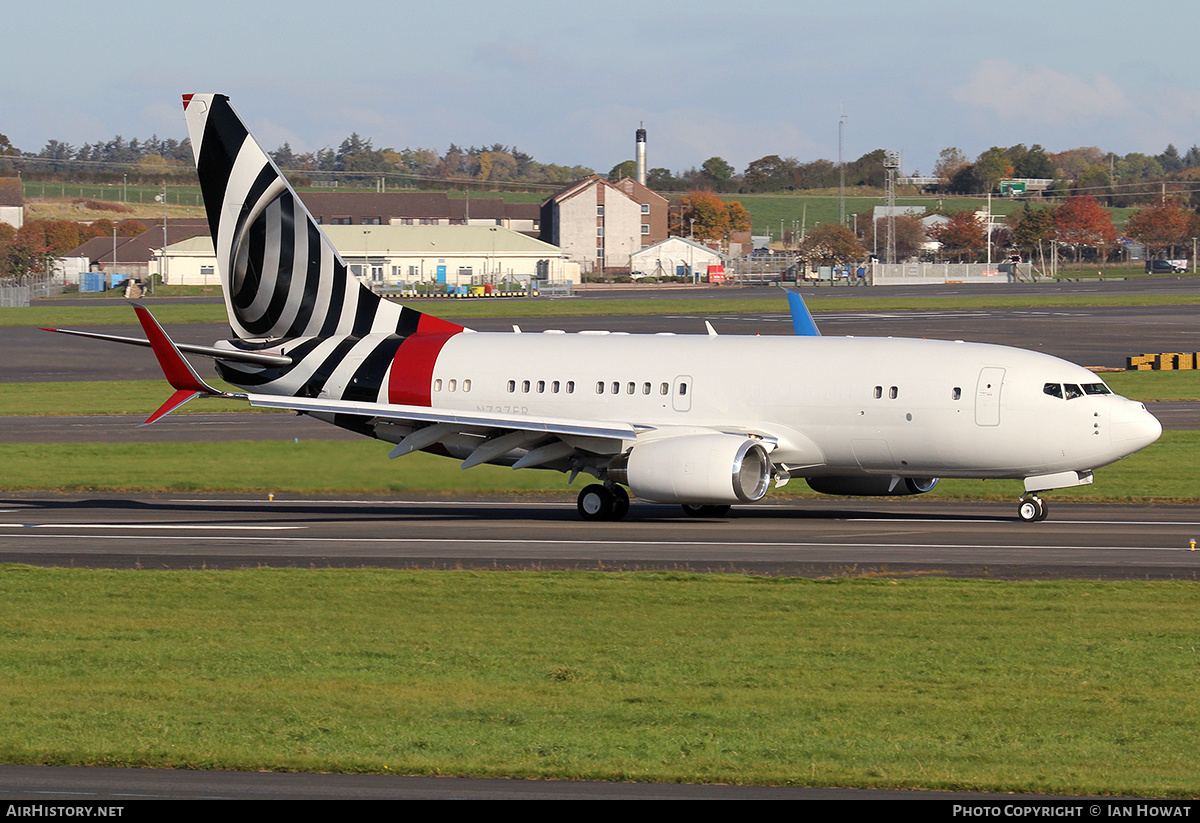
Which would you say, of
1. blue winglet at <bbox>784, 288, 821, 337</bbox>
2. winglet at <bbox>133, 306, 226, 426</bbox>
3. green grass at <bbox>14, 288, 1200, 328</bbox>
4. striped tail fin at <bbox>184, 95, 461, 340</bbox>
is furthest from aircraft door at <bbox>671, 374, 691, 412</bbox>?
green grass at <bbox>14, 288, 1200, 328</bbox>

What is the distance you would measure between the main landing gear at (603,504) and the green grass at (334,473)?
1558mm

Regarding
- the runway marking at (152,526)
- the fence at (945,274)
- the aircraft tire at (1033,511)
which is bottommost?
the runway marking at (152,526)

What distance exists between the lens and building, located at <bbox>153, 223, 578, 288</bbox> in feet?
630

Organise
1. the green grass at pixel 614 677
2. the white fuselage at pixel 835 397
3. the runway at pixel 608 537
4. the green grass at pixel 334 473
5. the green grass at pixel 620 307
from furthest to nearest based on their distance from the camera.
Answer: the green grass at pixel 620 307
the green grass at pixel 334 473
the white fuselage at pixel 835 397
the runway at pixel 608 537
the green grass at pixel 614 677

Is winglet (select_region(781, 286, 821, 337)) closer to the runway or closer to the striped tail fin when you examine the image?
the runway

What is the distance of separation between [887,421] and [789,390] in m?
2.45

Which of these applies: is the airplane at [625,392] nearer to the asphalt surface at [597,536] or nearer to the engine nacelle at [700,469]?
A: the engine nacelle at [700,469]

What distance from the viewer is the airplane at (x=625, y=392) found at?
32.8 metres

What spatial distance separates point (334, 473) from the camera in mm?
37688

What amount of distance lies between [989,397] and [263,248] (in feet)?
63.0

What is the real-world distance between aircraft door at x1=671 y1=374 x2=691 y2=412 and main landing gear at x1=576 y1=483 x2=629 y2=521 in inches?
99.3

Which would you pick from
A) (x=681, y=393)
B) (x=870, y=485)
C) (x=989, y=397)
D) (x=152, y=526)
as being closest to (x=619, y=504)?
(x=681, y=393)

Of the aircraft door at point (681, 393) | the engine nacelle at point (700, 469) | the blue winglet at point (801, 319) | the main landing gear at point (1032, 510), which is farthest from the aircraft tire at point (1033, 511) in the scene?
the blue winglet at point (801, 319)

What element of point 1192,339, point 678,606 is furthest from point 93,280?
point 678,606
